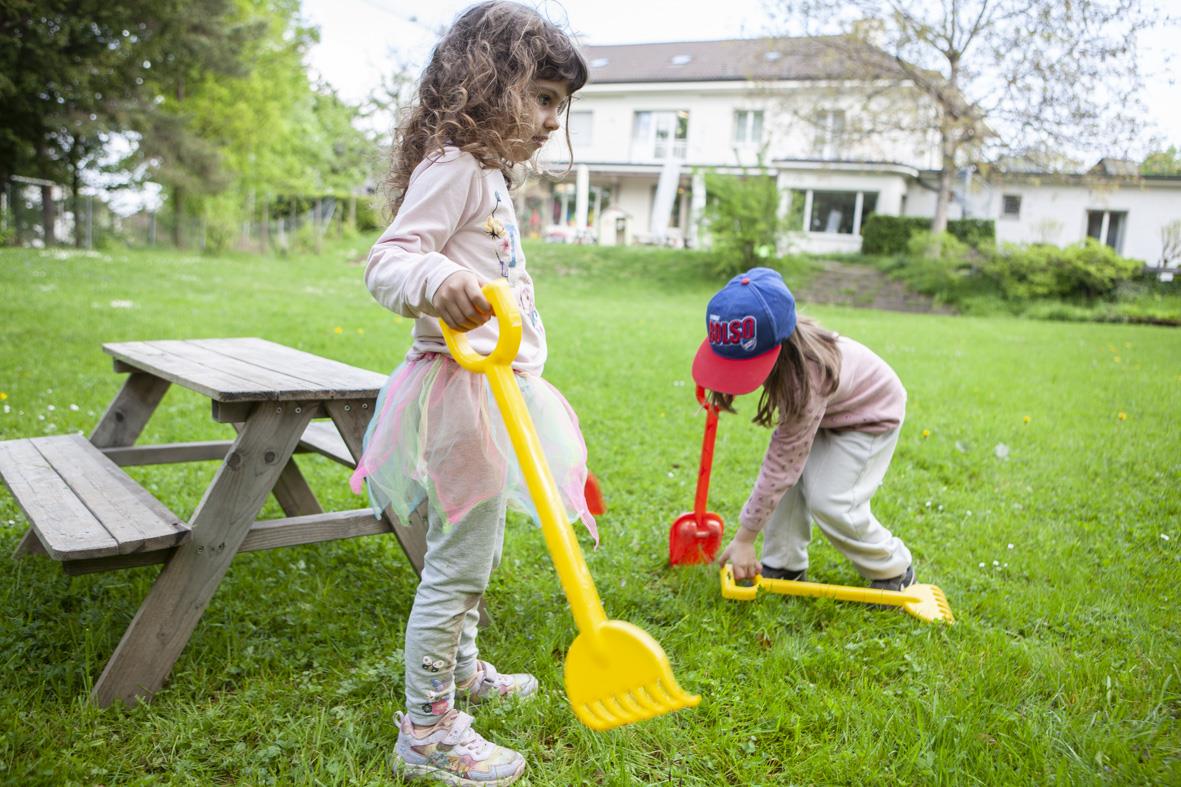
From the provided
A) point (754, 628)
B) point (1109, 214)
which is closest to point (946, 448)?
point (754, 628)

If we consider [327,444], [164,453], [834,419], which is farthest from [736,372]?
[164,453]

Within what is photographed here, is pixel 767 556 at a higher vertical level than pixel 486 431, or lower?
lower

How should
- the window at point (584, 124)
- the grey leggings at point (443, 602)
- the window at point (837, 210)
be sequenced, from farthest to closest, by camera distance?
the window at point (584, 124), the window at point (837, 210), the grey leggings at point (443, 602)

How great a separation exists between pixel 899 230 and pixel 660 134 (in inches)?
415

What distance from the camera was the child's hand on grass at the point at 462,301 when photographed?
1538 millimetres

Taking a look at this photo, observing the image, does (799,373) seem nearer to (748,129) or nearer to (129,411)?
(129,411)

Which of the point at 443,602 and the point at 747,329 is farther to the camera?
the point at 747,329

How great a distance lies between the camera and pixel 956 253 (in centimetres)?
1861

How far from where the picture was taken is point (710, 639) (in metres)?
2.59

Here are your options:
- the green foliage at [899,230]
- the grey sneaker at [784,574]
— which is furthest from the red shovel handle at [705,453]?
the green foliage at [899,230]

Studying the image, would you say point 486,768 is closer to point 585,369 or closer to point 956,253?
point 585,369

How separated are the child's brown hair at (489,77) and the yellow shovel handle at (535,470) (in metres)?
0.50

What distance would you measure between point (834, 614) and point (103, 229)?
2459cm

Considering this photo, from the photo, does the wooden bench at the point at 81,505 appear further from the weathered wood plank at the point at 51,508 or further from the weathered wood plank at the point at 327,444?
the weathered wood plank at the point at 327,444
